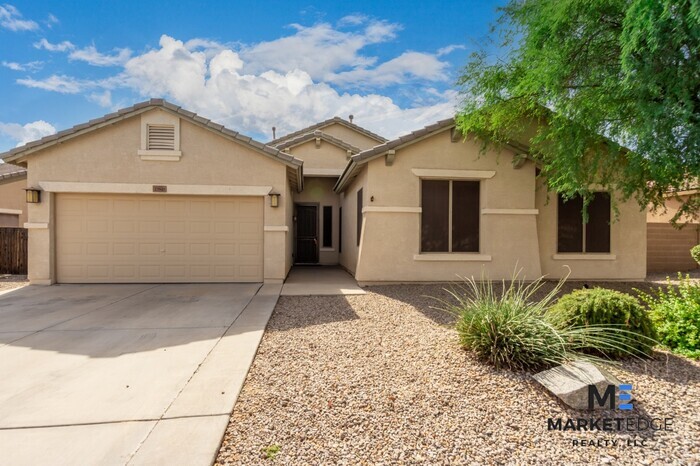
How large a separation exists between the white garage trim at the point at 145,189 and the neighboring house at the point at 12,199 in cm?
818

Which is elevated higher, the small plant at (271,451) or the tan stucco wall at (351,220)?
the tan stucco wall at (351,220)

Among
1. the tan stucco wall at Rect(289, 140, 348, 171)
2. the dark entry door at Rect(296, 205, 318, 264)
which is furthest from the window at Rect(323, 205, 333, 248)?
the tan stucco wall at Rect(289, 140, 348, 171)

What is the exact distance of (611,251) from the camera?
10242 mm

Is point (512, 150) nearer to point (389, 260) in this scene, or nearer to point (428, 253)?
point (428, 253)

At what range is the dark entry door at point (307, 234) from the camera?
15.7 metres

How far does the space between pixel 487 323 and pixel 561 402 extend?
107 centimetres

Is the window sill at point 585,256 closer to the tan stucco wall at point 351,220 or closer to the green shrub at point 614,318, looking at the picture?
the tan stucco wall at point 351,220

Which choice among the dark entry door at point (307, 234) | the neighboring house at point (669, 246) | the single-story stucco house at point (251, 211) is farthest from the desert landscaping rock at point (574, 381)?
the neighboring house at point (669, 246)

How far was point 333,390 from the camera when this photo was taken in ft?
11.4

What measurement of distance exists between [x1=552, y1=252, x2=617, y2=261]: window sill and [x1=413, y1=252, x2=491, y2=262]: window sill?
7.44 feet

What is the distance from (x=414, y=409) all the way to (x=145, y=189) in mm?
9274

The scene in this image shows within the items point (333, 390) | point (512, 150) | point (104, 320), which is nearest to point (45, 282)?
point (104, 320)

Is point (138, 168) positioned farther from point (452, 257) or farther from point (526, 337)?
point (526, 337)

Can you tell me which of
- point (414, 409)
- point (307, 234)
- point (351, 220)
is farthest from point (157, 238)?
point (414, 409)
